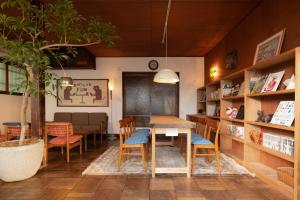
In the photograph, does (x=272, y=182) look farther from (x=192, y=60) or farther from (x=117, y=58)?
(x=117, y=58)

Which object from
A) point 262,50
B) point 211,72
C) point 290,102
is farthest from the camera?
point 211,72

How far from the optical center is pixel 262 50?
11.1 ft

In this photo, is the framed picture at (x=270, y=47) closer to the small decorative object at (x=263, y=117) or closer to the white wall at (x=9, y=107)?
the small decorative object at (x=263, y=117)

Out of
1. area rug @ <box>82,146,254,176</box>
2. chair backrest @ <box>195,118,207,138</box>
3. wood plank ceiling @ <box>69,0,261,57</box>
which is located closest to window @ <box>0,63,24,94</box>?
wood plank ceiling @ <box>69,0,261,57</box>

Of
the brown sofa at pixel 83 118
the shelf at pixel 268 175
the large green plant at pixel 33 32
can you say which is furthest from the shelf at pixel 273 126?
the brown sofa at pixel 83 118

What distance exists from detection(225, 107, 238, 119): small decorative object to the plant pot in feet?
11.3

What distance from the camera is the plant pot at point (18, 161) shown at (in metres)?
2.78

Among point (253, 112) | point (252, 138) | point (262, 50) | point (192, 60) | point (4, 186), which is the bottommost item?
point (4, 186)

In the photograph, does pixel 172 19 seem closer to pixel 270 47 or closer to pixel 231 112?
pixel 270 47

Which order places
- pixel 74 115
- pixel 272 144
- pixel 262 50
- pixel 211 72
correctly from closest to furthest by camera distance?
pixel 272 144, pixel 262 50, pixel 211 72, pixel 74 115

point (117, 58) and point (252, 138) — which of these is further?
point (117, 58)

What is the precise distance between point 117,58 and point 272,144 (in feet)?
17.8

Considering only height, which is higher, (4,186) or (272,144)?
(272,144)

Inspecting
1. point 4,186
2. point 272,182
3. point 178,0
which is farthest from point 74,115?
point 272,182
